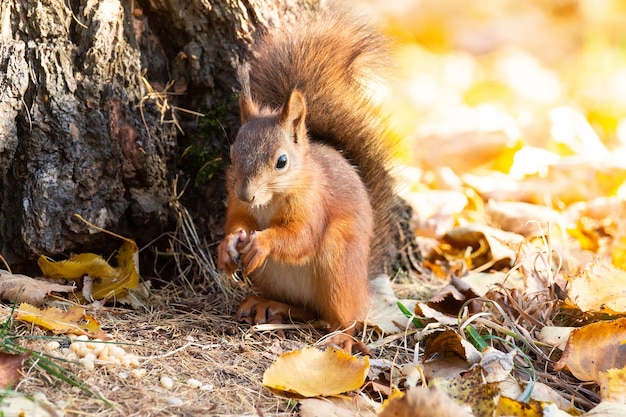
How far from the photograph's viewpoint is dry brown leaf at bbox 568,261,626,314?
2.17 meters

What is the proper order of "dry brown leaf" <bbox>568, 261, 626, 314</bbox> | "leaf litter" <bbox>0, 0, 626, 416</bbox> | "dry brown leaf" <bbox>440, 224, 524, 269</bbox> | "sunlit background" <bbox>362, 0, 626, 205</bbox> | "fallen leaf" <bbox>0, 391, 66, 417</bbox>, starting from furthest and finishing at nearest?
"sunlit background" <bbox>362, 0, 626, 205</bbox> → "dry brown leaf" <bbox>440, 224, 524, 269</bbox> → "dry brown leaf" <bbox>568, 261, 626, 314</bbox> → "leaf litter" <bbox>0, 0, 626, 416</bbox> → "fallen leaf" <bbox>0, 391, 66, 417</bbox>

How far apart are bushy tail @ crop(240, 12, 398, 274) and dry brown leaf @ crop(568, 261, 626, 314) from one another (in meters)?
0.63

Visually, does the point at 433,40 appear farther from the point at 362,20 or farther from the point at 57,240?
the point at 57,240

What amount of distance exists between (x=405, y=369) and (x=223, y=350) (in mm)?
470

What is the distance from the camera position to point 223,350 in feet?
6.52

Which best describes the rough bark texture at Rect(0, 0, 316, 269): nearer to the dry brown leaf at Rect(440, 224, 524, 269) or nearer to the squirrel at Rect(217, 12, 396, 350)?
the squirrel at Rect(217, 12, 396, 350)

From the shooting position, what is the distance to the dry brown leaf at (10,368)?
155cm

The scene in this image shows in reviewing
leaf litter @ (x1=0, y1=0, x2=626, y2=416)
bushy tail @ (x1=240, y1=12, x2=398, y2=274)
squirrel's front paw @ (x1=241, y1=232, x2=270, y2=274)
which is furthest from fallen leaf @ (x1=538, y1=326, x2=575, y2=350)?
squirrel's front paw @ (x1=241, y1=232, x2=270, y2=274)

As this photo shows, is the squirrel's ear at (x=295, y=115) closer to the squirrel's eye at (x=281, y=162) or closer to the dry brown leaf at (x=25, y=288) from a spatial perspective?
the squirrel's eye at (x=281, y=162)

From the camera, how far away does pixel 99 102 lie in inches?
89.1

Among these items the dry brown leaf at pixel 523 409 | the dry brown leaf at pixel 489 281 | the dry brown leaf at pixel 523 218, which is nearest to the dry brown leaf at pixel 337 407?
the dry brown leaf at pixel 523 409

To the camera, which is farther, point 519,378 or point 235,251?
point 235,251

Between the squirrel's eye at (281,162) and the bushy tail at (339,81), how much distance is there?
31cm

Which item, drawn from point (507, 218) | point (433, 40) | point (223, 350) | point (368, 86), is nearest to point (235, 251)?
point (223, 350)
